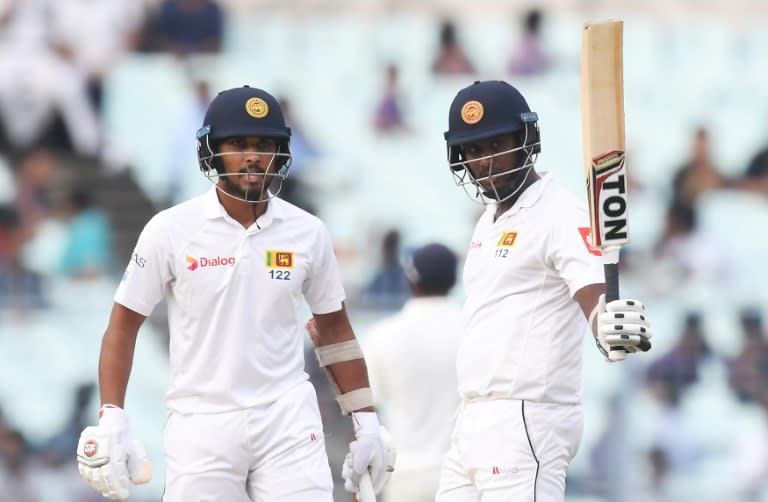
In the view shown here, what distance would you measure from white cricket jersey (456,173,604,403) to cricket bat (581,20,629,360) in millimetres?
283

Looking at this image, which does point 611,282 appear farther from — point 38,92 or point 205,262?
point 38,92

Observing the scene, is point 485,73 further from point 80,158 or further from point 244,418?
point 244,418

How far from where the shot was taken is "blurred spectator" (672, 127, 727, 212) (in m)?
13.4

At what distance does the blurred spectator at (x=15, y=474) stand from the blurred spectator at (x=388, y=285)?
2499 millimetres

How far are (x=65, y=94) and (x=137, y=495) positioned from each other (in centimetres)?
374

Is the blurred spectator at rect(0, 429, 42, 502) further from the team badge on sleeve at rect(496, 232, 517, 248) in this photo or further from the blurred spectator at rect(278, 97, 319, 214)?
the team badge on sleeve at rect(496, 232, 517, 248)

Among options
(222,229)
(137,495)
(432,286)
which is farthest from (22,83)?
(222,229)

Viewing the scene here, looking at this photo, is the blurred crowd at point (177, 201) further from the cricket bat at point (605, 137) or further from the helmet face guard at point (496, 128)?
the cricket bat at point (605, 137)

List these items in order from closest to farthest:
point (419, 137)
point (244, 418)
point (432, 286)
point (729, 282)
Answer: point (244, 418), point (432, 286), point (729, 282), point (419, 137)

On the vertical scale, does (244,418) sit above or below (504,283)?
below

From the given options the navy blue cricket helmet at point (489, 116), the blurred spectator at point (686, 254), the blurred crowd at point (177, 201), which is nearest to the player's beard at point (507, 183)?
the navy blue cricket helmet at point (489, 116)

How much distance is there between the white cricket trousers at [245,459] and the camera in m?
5.23

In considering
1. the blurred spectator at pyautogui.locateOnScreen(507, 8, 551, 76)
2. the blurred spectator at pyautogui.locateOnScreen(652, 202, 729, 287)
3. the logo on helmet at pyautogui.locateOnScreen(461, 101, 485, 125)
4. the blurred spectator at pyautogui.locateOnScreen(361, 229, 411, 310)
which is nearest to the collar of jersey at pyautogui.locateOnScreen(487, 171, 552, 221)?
the logo on helmet at pyautogui.locateOnScreen(461, 101, 485, 125)

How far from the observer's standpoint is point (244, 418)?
17.3ft
